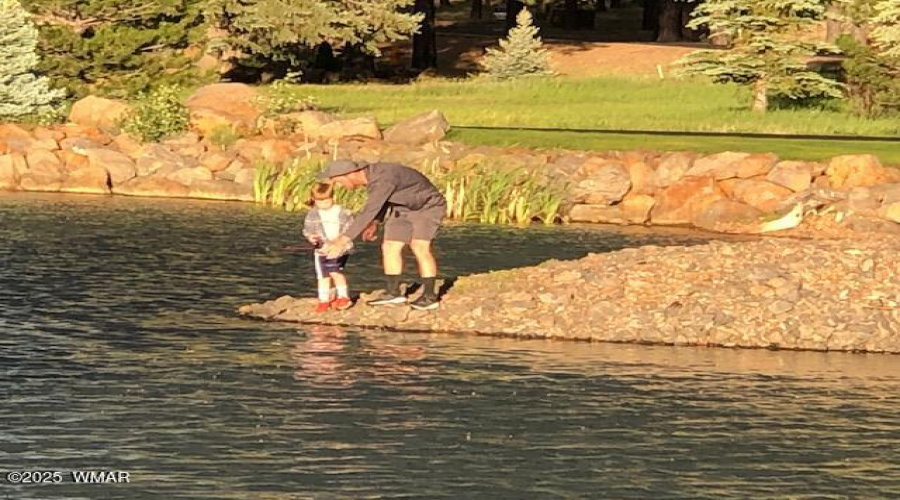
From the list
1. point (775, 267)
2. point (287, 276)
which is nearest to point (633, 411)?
point (775, 267)

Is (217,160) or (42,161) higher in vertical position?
(217,160)

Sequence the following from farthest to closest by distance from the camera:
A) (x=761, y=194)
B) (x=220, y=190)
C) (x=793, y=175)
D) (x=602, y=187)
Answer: (x=220, y=190)
(x=602, y=187)
(x=793, y=175)
(x=761, y=194)

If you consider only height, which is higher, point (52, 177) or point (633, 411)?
point (633, 411)

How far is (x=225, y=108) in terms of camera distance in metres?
48.7

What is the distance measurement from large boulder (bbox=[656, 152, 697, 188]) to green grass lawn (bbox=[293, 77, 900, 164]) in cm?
137

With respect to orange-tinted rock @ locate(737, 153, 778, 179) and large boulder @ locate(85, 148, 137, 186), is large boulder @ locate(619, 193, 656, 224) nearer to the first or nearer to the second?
orange-tinted rock @ locate(737, 153, 778, 179)

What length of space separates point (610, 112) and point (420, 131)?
11802 mm

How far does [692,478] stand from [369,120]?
31900 mm

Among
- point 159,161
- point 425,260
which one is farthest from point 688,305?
point 159,161

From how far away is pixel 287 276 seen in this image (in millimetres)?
27672

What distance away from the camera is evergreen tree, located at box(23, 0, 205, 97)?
57.0 m

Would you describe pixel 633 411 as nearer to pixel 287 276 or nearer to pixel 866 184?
pixel 287 276

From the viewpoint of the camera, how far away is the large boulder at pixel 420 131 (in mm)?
44625

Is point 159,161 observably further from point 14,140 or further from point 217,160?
point 14,140
